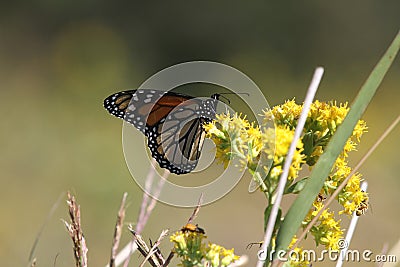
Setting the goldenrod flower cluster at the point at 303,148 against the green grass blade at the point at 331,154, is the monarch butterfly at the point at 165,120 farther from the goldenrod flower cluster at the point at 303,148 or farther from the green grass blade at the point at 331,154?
the green grass blade at the point at 331,154

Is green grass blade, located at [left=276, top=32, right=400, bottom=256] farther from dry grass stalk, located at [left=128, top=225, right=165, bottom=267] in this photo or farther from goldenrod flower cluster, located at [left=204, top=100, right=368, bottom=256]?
dry grass stalk, located at [left=128, top=225, right=165, bottom=267]

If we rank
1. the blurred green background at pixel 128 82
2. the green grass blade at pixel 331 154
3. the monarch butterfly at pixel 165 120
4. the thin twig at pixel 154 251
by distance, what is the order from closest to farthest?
the green grass blade at pixel 331 154 → the thin twig at pixel 154 251 → the monarch butterfly at pixel 165 120 → the blurred green background at pixel 128 82

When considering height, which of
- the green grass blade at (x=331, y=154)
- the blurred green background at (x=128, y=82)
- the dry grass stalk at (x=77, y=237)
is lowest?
the dry grass stalk at (x=77, y=237)

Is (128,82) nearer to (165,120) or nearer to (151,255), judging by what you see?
(165,120)

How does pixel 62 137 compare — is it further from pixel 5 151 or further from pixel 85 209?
pixel 85 209

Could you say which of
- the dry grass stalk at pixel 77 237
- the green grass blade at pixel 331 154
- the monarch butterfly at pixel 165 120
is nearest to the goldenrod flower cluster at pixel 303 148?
the green grass blade at pixel 331 154

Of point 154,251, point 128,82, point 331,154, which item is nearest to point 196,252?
point 154,251
